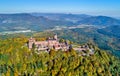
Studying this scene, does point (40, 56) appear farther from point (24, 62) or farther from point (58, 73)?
point (58, 73)

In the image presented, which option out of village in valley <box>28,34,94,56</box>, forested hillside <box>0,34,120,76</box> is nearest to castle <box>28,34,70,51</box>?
village in valley <box>28,34,94,56</box>

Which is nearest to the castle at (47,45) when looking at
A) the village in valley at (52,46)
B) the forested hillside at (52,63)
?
the village in valley at (52,46)

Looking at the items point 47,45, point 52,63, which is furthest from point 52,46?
point 52,63

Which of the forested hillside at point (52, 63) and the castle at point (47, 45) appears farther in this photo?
the castle at point (47, 45)

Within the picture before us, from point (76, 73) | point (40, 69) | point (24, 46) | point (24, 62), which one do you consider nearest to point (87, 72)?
point (76, 73)

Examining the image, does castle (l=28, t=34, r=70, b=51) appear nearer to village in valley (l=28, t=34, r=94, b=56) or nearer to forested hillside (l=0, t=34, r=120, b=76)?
village in valley (l=28, t=34, r=94, b=56)

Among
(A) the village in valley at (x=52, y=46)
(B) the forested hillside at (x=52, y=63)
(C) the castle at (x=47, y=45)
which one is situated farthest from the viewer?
(C) the castle at (x=47, y=45)

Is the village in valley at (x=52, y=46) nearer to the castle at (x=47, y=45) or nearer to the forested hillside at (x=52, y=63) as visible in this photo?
the castle at (x=47, y=45)

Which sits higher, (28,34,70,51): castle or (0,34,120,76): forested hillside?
(28,34,70,51): castle

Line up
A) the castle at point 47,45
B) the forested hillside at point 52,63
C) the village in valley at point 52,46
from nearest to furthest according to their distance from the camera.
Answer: the forested hillside at point 52,63 < the village in valley at point 52,46 < the castle at point 47,45
